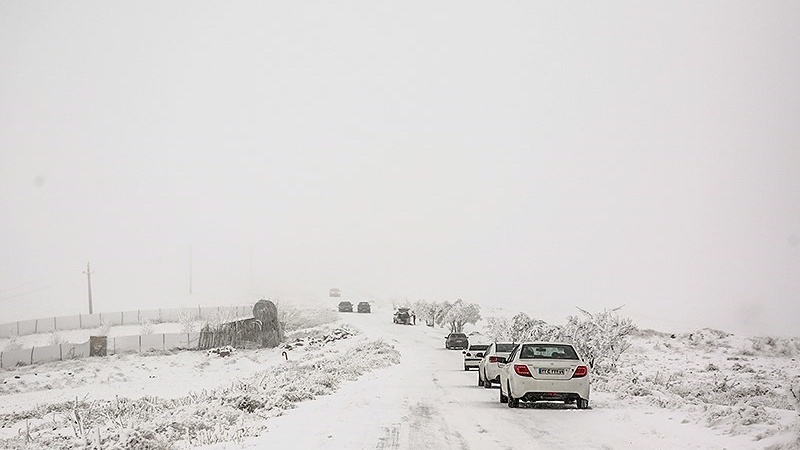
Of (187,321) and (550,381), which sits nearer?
(550,381)

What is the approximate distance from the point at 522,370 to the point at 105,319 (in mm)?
71547

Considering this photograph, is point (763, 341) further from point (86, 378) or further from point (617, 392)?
point (86, 378)

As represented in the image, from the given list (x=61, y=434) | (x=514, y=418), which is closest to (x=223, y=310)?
(x=61, y=434)

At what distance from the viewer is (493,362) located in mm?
25812

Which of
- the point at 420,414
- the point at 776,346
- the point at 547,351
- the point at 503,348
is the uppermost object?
the point at 547,351

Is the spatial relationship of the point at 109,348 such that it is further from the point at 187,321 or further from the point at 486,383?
the point at 486,383

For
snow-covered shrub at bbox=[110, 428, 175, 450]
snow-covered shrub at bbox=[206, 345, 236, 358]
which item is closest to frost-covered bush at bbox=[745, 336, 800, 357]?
snow-covered shrub at bbox=[206, 345, 236, 358]

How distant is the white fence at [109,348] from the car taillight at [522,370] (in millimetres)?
39902

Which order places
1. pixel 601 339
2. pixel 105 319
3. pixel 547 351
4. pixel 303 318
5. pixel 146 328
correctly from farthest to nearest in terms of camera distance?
pixel 303 318 → pixel 105 319 → pixel 146 328 → pixel 601 339 → pixel 547 351

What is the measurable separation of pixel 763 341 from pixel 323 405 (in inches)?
1667

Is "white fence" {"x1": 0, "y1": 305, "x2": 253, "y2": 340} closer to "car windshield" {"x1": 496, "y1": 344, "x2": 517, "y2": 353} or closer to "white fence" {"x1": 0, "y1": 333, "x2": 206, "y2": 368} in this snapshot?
"white fence" {"x1": 0, "y1": 333, "x2": 206, "y2": 368}

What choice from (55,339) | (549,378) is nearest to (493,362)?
(549,378)

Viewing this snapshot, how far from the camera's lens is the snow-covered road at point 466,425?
40.8 ft

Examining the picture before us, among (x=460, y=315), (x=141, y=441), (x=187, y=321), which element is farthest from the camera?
(x=460, y=315)
